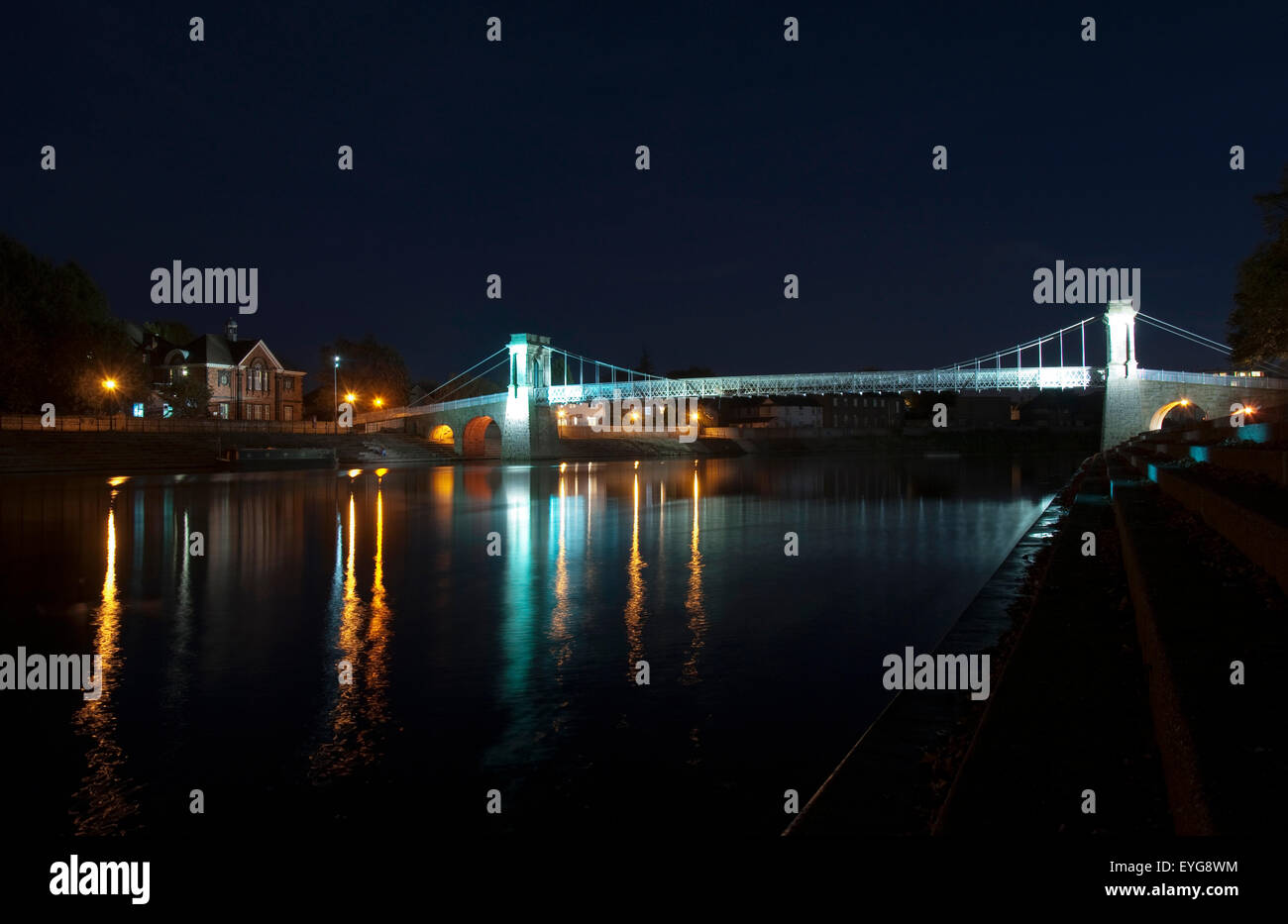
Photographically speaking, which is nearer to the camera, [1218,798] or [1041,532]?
[1218,798]

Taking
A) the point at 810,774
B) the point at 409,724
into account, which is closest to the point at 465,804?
the point at 409,724

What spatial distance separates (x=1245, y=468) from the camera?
1492 cm

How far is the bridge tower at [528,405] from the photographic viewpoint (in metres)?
96.6

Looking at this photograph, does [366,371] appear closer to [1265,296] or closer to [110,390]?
[110,390]

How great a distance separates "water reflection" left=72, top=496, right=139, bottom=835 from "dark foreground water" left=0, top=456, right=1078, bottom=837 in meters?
0.02

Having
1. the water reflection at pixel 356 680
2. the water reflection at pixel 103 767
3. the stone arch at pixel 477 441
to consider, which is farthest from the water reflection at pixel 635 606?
the stone arch at pixel 477 441

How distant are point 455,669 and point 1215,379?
88.2 m

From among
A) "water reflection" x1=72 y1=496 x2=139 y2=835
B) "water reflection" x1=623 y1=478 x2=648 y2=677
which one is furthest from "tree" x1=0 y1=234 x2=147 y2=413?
"water reflection" x1=72 y1=496 x2=139 y2=835

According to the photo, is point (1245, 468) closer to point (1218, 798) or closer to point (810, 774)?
point (810, 774)

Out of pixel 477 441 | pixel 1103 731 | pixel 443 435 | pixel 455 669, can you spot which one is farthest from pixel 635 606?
pixel 443 435

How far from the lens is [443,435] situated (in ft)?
344

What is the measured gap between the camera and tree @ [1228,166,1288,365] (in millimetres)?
28391

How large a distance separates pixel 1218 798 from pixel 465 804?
11.6 ft

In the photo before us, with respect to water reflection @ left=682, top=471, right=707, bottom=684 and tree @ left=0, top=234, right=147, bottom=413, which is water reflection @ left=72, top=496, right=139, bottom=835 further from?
tree @ left=0, top=234, right=147, bottom=413
